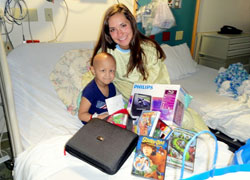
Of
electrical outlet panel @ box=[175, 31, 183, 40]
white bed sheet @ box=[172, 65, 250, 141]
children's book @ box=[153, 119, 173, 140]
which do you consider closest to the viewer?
children's book @ box=[153, 119, 173, 140]

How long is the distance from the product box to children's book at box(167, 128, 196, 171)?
17 centimetres

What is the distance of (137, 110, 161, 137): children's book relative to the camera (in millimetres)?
1027

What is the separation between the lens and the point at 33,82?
4.75 ft

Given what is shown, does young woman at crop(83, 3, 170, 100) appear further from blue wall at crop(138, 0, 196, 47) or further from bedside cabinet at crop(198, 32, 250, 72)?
bedside cabinet at crop(198, 32, 250, 72)

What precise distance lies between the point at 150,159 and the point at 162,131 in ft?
0.72

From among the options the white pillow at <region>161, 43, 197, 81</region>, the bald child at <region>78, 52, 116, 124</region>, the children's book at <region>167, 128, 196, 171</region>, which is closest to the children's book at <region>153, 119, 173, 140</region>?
the children's book at <region>167, 128, 196, 171</region>

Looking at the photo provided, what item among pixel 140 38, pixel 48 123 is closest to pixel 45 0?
pixel 140 38

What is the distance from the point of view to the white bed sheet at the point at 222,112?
1610 millimetres

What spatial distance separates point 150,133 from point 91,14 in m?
1.55

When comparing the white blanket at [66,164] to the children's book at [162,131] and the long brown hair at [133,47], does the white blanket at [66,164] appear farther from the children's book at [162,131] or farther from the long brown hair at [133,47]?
the long brown hair at [133,47]

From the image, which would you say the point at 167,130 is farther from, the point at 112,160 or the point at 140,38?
the point at 140,38

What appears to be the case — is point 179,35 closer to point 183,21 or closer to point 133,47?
point 183,21

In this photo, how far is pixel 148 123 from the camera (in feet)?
3.44

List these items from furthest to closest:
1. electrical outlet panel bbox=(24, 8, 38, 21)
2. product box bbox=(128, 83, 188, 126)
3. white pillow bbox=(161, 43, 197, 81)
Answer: white pillow bbox=(161, 43, 197, 81), electrical outlet panel bbox=(24, 8, 38, 21), product box bbox=(128, 83, 188, 126)
